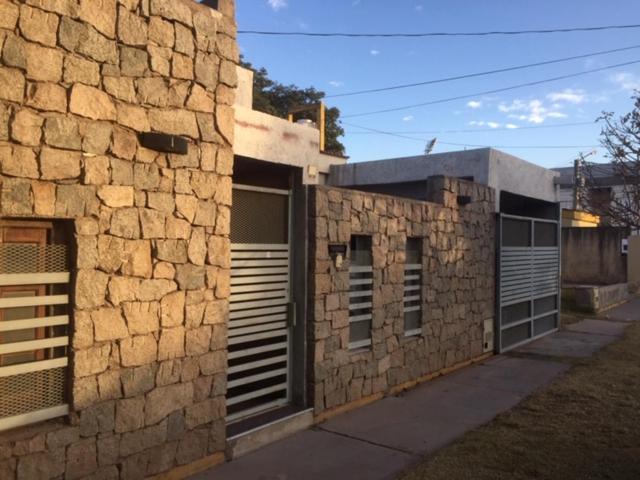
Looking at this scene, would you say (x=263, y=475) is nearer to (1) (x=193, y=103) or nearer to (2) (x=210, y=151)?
(2) (x=210, y=151)

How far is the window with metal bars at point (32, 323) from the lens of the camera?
3830 millimetres

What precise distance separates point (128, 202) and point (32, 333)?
3.62 ft

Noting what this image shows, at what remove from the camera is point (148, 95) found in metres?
4.53

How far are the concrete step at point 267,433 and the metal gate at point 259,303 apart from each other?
0.29 m

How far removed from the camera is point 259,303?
19.9 ft

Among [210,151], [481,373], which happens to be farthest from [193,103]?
A: [481,373]

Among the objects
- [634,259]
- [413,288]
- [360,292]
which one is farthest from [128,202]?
[634,259]

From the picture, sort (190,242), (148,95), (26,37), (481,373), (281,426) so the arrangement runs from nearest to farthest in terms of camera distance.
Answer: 1. (26,37)
2. (148,95)
3. (190,242)
4. (281,426)
5. (481,373)

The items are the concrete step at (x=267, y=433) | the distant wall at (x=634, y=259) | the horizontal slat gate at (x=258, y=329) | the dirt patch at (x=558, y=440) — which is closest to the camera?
the dirt patch at (x=558, y=440)

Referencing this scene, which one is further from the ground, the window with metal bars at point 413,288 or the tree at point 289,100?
the tree at point 289,100

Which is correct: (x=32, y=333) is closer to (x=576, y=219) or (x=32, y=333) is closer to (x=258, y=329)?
(x=258, y=329)

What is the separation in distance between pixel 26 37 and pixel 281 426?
405 cm

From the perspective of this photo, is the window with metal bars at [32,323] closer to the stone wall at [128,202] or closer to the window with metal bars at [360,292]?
the stone wall at [128,202]

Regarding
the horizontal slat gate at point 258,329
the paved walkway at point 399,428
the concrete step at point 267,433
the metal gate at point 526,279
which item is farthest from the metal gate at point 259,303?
the metal gate at point 526,279
